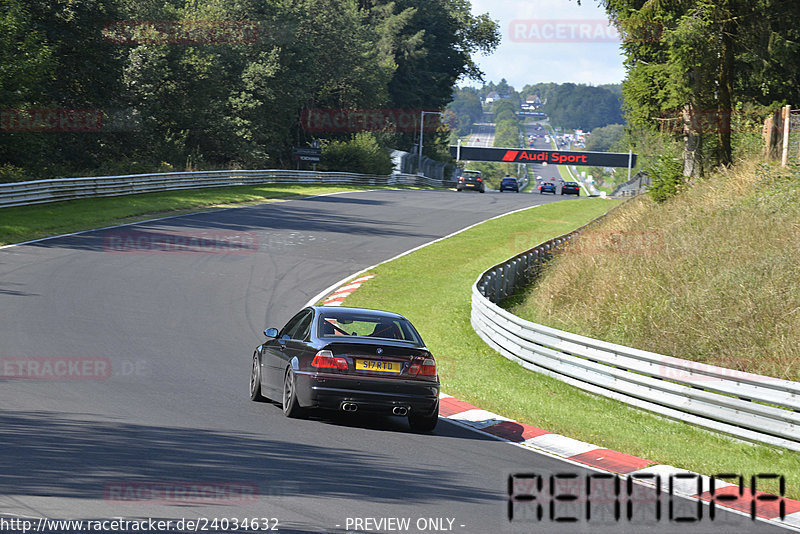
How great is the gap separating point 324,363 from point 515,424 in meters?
2.61

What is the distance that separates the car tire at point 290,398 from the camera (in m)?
10.5

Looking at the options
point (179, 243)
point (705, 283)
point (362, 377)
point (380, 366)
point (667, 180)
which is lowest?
point (179, 243)

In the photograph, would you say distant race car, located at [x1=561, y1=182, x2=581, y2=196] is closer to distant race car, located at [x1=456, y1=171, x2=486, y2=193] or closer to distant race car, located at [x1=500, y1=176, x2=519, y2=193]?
distant race car, located at [x1=500, y1=176, x2=519, y2=193]

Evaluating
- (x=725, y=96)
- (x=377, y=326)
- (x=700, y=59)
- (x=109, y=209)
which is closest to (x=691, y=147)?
(x=725, y=96)

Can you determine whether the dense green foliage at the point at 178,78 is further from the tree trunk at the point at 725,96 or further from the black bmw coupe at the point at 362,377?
the black bmw coupe at the point at 362,377

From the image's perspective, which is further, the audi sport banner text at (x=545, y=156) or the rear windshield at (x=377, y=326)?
the audi sport banner text at (x=545, y=156)

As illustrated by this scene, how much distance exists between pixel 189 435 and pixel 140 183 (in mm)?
31899

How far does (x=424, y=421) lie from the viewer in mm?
10492

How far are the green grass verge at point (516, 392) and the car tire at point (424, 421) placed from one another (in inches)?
60.5

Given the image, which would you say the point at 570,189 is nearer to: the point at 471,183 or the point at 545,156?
the point at 471,183

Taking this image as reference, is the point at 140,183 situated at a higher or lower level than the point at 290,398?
higher

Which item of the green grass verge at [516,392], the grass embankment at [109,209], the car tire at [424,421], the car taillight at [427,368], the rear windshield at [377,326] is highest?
the rear windshield at [377,326]

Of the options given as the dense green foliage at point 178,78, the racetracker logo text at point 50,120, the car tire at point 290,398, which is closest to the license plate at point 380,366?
the car tire at point 290,398

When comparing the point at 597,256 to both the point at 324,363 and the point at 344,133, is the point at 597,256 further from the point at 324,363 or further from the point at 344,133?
the point at 344,133
